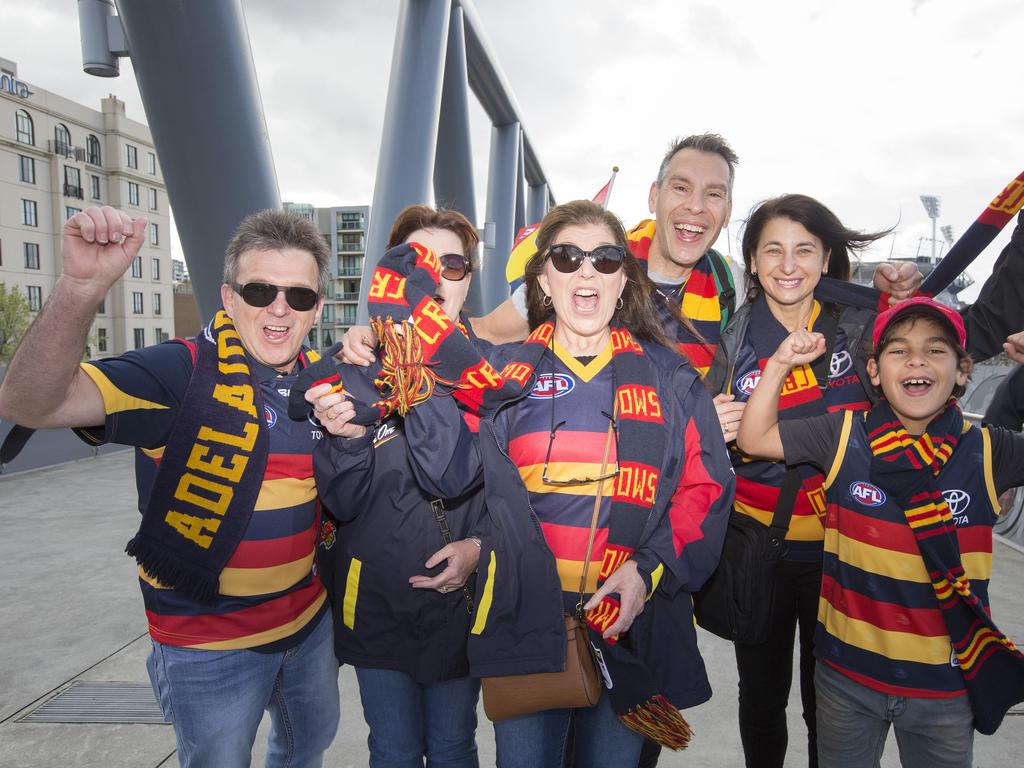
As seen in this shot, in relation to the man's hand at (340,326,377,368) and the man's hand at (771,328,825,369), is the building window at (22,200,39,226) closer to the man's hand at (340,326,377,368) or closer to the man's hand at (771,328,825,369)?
the man's hand at (340,326,377,368)

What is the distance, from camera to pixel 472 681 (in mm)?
2172

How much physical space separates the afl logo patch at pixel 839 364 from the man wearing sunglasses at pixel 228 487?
1.83 metres

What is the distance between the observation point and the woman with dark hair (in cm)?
237

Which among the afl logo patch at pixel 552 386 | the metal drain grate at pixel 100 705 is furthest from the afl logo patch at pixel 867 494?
the metal drain grate at pixel 100 705

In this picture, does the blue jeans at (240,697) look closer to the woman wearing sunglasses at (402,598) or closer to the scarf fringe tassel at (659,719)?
the woman wearing sunglasses at (402,598)

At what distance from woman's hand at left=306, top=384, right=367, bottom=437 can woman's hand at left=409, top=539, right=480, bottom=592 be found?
0.47 m

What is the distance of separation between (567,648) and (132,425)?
1365mm

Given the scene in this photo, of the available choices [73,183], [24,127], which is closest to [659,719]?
[24,127]

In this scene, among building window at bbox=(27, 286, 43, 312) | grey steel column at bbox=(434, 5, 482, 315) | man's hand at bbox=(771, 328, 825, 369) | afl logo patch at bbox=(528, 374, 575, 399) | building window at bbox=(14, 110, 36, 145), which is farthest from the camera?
building window at bbox=(27, 286, 43, 312)

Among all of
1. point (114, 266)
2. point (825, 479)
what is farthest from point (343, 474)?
point (825, 479)

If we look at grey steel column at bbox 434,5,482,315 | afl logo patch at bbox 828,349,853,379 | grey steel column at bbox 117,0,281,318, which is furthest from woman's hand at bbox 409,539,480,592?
grey steel column at bbox 434,5,482,315

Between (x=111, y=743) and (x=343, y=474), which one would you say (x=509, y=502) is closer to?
(x=343, y=474)

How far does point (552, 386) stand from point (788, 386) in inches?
37.1

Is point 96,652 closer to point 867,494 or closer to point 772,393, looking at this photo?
point 772,393
